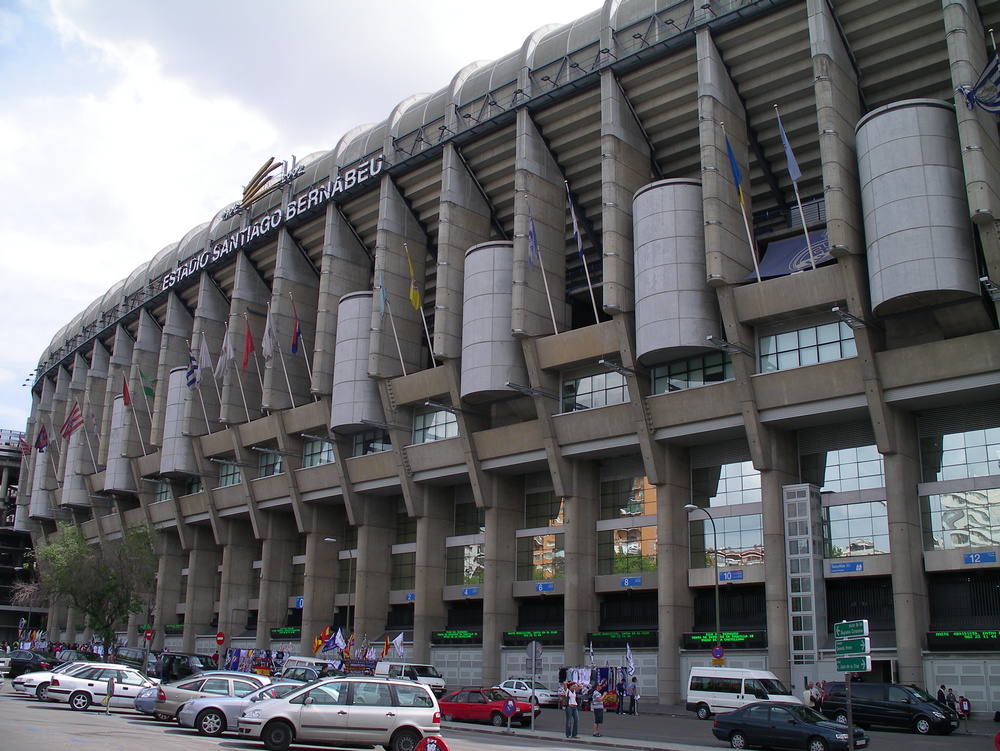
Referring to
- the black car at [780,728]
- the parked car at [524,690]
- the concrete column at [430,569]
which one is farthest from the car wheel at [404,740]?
the concrete column at [430,569]

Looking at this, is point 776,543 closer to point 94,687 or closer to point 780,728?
point 780,728

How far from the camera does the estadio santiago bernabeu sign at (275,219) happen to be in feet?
203

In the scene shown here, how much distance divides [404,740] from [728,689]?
62.4 feet

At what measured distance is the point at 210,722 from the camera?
86.6 ft

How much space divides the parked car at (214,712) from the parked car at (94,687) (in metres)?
7.76

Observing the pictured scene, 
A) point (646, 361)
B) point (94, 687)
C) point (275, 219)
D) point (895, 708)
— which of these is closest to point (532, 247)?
point (646, 361)

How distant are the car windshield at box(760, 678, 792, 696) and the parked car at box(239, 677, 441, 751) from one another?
711 inches

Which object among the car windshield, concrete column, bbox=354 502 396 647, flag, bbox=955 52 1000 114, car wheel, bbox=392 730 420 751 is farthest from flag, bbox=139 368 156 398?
flag, bbox=955 52 1000 114

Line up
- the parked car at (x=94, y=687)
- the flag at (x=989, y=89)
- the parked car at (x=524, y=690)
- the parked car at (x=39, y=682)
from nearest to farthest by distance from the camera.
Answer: the parked car at (x=94, y=687)
the flag at (x=989, y=89)
the parked car at (x=39, y=682)
the parked car at (x=524, y=690)

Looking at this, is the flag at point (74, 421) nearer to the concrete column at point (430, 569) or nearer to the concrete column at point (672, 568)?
the concrete column at point (430, 569)

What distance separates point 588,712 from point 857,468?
16.5 m

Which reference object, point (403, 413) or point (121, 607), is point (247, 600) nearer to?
point (121, 607)

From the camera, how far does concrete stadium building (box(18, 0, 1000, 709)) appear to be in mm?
39625

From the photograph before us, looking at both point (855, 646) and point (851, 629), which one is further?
point (851, 629)
